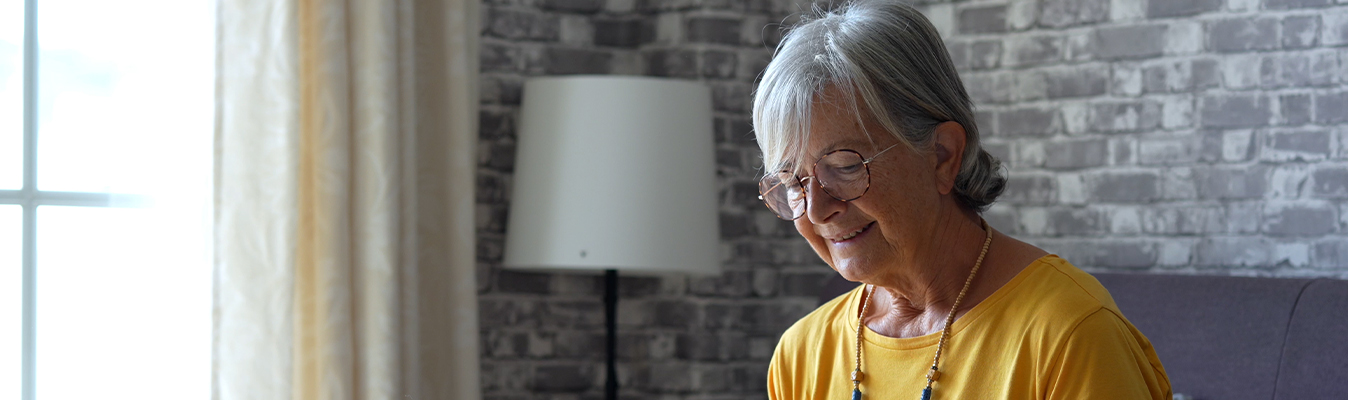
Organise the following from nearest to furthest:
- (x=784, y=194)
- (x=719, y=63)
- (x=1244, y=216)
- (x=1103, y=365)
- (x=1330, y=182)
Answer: (x=1103, y=365)
(x=784, y=194)
(x=1330, y=182)
(x=1244, y=216)
(x=719, y=63)

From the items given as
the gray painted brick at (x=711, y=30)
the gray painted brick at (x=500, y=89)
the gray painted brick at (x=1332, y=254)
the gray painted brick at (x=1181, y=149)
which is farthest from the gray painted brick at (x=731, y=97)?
the gray painted brick at (x=1332, y=254)

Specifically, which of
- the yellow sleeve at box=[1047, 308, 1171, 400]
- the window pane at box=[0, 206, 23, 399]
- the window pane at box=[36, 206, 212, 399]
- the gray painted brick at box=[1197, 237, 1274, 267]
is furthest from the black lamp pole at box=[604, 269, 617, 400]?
the yellow sleeve at box=[1047, 308, 1171, 400]

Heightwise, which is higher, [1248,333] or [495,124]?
[495,124]

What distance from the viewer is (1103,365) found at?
1097 mm

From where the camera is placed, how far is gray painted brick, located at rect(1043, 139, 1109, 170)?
2721mm

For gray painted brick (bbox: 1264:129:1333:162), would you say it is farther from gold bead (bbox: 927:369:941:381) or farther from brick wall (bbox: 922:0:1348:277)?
gold bead (bbox: 927:369:941:381)

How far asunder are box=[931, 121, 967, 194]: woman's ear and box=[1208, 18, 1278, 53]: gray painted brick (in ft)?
5.13

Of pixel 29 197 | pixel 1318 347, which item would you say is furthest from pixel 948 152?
pixel 29 197

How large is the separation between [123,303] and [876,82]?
1769 mm

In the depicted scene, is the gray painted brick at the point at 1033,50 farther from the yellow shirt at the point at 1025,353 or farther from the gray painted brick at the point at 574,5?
the yellow shirt at the point at 1025,353

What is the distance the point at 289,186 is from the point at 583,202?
2.19 ft

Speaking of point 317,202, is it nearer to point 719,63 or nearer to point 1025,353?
point 719,63

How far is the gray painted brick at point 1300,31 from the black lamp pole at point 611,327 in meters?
1.70

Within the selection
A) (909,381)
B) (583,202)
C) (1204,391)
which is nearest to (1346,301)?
(1204,391)
